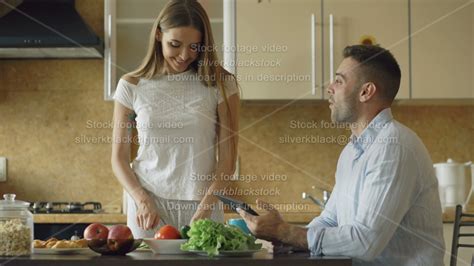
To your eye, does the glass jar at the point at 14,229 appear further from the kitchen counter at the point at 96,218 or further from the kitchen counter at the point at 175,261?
the kitchen counter at the point at 96,218

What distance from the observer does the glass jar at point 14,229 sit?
1679mm

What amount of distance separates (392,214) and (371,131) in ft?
0.90

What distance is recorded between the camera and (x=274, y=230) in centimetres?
180

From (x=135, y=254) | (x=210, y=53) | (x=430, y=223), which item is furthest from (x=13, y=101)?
(x=430, y=223)

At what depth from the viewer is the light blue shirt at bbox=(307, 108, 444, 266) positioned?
5.70 ft

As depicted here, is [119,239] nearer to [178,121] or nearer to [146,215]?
[146,215]

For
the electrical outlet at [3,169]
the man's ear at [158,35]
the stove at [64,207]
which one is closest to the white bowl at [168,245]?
the man's ear at [158,35]

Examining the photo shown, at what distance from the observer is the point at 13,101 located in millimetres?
4059

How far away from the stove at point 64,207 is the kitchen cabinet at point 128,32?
0.51m

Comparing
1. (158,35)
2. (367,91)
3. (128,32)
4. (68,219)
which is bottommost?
(68,219)

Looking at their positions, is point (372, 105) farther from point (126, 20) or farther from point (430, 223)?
point (126, 20)

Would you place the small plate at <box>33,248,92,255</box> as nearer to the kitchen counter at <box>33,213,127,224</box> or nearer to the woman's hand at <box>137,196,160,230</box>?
the woman's hand at <box>137,196,160,230</box>

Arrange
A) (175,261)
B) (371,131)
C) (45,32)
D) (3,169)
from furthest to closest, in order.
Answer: (3,169)
(45,32)
(371,131)
(175,261)

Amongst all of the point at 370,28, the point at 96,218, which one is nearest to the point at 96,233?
the point at 96,218
